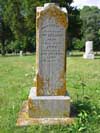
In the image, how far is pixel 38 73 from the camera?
731cm

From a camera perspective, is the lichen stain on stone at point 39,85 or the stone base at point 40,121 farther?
the lichen stain on stone at point 39,85

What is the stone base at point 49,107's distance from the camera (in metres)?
7.20

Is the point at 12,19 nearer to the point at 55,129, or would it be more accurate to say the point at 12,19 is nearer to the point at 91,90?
the point at 91,90

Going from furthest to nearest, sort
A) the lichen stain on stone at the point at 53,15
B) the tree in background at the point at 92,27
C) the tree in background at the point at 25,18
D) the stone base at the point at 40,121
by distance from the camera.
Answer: the tree in background at the point at 92,27 < the tree in background at the point at 25,18 < the lichen stain on stone at the point at 53,15 < the stone base at the point at 40,121

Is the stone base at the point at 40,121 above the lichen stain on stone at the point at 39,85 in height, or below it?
below

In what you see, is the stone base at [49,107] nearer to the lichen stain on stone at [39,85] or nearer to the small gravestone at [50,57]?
the small gravestone at [50,57]

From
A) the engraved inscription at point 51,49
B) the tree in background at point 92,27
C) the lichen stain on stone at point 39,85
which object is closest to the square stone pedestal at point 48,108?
the lichen stain on stone at point 39,85

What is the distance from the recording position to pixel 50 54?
725 centimetres

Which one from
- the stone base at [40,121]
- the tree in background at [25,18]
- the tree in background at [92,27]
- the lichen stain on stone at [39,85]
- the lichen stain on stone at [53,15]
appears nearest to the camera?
the stone base at [40,121]

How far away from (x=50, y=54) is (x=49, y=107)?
42.9 inches

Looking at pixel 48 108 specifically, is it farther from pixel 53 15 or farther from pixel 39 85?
pixel 53 15

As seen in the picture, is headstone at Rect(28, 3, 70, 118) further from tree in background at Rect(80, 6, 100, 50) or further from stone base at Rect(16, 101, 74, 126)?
tree in background at Rect(80, 6, 100, 50)

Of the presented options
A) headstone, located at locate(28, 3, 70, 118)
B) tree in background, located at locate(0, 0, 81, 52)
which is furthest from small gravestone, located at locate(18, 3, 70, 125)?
tree in background, located at locate(0, 0, 81, 52)

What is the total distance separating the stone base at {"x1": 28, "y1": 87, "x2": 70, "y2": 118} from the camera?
7203 mm
